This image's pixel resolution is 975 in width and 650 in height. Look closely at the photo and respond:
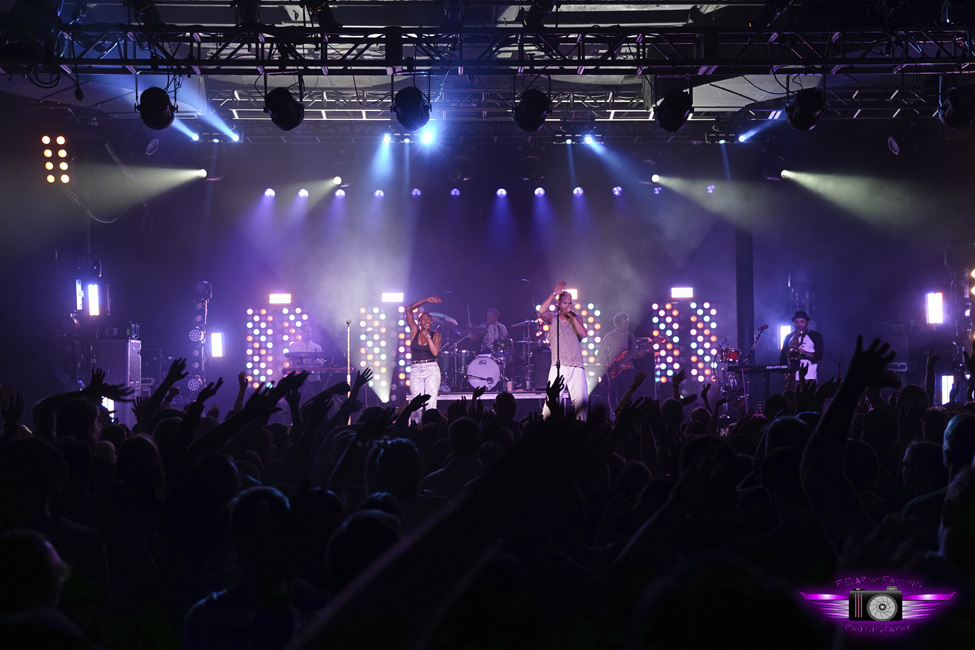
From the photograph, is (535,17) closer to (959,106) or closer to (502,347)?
(959,106)

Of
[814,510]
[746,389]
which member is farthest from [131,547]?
[746,389]

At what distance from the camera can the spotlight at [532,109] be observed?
Answer: 11.1 meters

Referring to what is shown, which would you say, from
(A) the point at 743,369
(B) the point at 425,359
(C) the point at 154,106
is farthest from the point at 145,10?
(A) the point at 743,369

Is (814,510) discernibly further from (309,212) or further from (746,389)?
(309,212)

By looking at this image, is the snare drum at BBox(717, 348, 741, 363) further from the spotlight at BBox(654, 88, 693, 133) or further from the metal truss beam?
the metal truss beam

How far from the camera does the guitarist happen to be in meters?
15.9

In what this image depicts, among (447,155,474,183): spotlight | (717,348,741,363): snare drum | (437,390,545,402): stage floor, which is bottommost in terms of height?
(437,390,545,402): stage floor

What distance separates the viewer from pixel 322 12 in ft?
33.4

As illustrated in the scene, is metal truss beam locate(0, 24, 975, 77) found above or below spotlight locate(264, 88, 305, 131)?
above

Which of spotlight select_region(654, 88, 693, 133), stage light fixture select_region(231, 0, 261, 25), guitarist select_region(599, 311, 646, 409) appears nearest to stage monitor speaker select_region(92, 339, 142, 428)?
stage light fixture select_region(231, 0, 261, 25)

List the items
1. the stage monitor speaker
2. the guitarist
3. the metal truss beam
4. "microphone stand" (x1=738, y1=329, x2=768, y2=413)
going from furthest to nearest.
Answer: the guitarist
the stage monitor speaker
"microphone stand" (x1=738, y1=329, x2=768, y2=413)
the metal truss beam

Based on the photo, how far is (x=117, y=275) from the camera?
57.3 ft

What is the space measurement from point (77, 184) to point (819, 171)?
1507 cm

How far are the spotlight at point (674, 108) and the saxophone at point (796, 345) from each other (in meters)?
4.98
